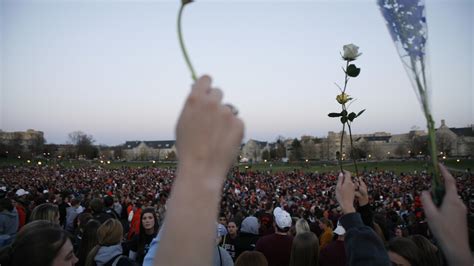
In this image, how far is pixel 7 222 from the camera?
277 inches

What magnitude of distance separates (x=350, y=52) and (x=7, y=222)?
779 cm

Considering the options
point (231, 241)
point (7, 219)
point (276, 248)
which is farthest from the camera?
point (231, 241)

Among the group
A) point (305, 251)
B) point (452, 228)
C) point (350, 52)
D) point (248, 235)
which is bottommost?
point (248, 235)

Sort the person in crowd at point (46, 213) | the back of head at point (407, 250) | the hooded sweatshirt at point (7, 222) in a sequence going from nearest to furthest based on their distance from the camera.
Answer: the back of head at point (407, 250) < the person in crowd at point (46, 213) < the hooded sweatshirt at point (7, 222)

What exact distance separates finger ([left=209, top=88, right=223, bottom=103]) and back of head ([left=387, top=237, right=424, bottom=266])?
9.97 ft

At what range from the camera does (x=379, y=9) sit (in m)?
1.63

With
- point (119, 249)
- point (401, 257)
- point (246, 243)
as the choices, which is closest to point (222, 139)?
point (401, 257)

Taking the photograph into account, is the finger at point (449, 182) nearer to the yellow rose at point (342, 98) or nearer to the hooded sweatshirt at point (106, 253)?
the yellow rose at point (342, 98)

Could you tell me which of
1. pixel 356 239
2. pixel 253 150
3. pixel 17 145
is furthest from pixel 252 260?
pixel 253 150

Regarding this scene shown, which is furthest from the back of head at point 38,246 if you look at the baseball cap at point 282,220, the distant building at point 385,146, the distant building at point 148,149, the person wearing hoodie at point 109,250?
the distant building at point 148,149

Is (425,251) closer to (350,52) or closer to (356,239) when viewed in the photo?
(356,239)

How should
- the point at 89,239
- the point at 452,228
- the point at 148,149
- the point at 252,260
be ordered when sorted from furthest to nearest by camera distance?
the point at 148,149
the point at 89,239
the point at 252,260
the point at 452,228

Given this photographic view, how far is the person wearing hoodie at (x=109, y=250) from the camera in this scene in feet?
12.9

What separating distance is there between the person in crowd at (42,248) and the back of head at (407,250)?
Result: 294 centimetres
